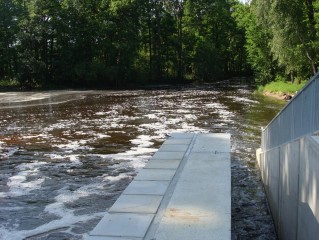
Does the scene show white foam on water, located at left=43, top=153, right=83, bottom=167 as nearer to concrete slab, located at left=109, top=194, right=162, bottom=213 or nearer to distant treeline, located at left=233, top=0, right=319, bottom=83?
concrete slab, located at left=109, top=194, right=162, bottom=213

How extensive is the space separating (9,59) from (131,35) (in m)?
17.3

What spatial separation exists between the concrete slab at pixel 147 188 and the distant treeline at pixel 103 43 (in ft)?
159

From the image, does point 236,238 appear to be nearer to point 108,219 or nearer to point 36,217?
point 108,219

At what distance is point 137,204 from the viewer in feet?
16.6

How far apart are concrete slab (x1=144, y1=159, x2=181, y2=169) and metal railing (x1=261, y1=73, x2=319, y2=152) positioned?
1902mm

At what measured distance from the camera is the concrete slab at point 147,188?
553cm

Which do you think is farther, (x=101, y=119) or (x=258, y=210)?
(x=101, y=119)

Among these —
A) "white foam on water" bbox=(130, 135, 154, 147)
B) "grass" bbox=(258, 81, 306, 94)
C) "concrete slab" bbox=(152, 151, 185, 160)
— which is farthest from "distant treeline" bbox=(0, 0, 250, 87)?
"concrete slab" bbox=(152, 151, 185, 160)

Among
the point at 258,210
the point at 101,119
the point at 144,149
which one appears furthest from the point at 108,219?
the point at 101,119

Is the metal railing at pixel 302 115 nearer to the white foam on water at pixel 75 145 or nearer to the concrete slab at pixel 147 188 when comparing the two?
the concrete slab at pixel 147 188

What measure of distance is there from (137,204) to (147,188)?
0.67m

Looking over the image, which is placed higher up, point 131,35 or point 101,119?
point 131,35

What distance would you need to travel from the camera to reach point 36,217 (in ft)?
24.0

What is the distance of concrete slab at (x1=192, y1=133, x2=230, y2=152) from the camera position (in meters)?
8.46
